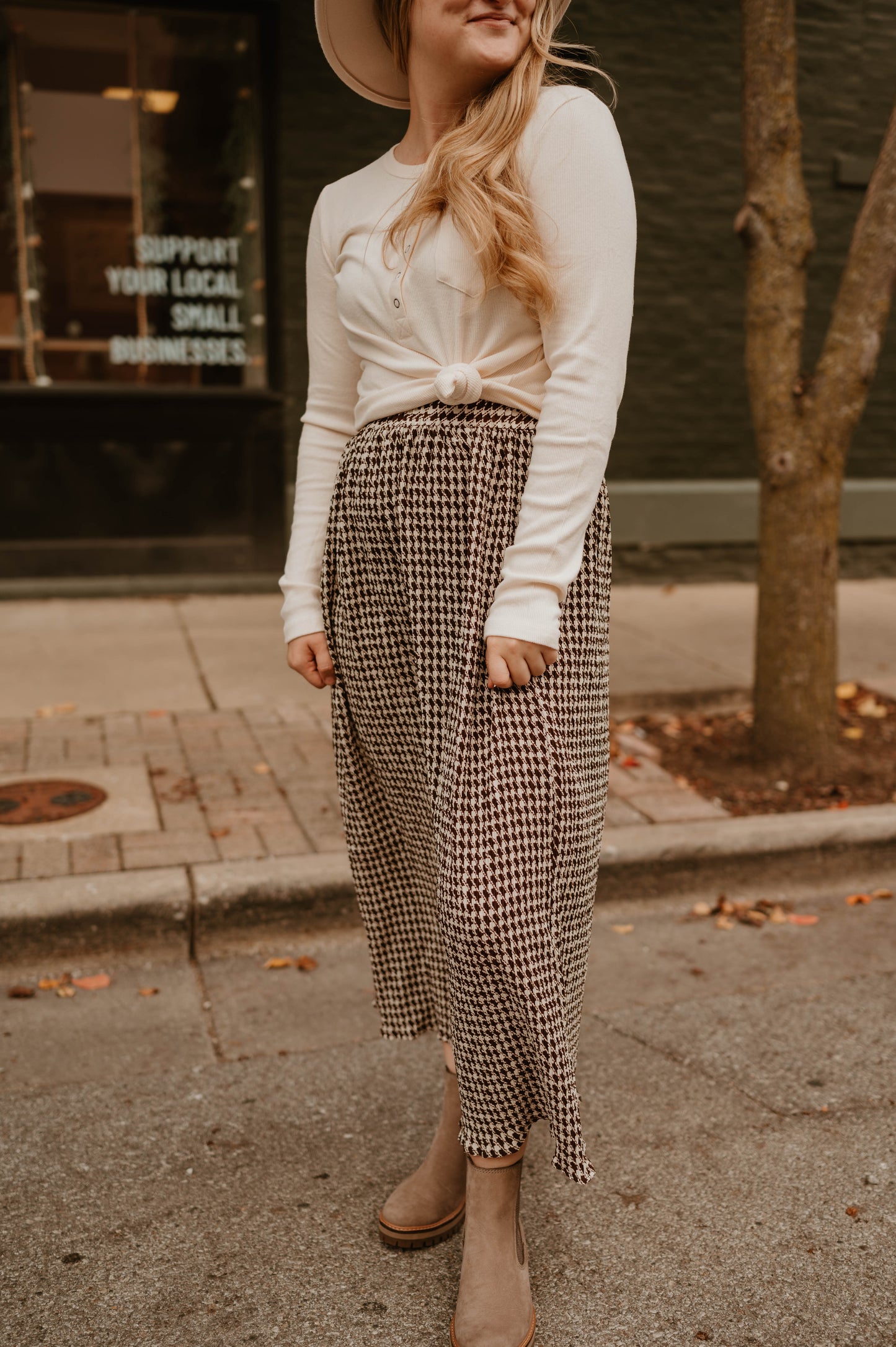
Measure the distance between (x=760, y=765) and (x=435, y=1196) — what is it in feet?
8.94

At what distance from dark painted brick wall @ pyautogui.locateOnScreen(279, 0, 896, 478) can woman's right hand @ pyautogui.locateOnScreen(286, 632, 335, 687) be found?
545cm

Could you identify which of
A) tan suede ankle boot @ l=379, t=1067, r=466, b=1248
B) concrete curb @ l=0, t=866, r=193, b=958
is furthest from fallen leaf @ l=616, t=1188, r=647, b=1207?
concrete curb @ l=0, t=866, r=193, b=958

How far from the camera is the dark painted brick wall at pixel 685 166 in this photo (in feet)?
23.5

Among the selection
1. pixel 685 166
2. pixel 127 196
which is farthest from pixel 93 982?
pixel 685 166

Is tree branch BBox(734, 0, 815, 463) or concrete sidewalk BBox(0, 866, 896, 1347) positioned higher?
tree branch BBox(734, 0, 815, 463)

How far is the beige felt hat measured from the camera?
208 cm

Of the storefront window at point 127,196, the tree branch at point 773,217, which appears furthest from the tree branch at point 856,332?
the storefront window at point 127,196

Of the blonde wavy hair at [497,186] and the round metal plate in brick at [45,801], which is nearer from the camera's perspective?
the blonde wavy hair at [497,186]

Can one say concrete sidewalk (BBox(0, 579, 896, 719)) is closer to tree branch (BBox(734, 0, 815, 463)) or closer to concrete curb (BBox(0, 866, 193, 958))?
tree branch (BBox(734, 0, 815, 463))

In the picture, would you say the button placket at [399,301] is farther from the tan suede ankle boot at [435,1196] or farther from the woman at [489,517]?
the tan suede ankle boot at [435,1196]

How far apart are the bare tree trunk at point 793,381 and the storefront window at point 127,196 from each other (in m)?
3.81

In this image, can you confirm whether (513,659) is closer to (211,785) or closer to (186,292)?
(211,785)

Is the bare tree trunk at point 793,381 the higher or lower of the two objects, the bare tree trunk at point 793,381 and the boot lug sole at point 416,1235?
the higher

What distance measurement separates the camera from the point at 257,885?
3.53 metres
